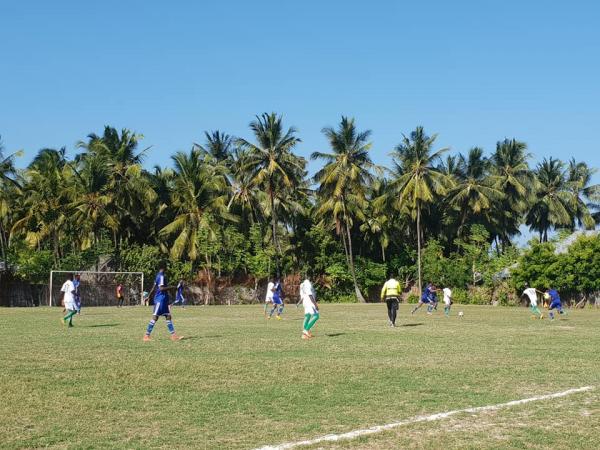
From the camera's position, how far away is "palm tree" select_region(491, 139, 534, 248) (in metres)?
64.4

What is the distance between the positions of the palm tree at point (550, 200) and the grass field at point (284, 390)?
53.0m

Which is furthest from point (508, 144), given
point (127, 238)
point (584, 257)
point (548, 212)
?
point (127, 238)

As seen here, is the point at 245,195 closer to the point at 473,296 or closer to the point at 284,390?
the point at 473,296

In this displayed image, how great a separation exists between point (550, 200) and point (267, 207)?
29024 mm

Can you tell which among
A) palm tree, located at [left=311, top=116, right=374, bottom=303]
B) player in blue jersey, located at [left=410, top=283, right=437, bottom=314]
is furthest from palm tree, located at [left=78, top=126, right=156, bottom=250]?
player in blue jersey, located at [left=410, top=283, right=437, bottom=314]

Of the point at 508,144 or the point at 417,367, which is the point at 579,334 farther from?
the point at 508,144

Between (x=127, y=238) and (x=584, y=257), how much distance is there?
115 ft

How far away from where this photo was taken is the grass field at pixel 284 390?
24.6 feet

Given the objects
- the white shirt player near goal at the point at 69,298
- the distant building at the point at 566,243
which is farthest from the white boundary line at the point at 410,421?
the distant building at the point at 566,243

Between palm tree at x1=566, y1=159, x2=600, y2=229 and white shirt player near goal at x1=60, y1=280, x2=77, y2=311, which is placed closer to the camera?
white shirt player near goal at x1=60, y1=280, x2=77, y2=311

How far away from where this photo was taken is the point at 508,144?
65.6 metres

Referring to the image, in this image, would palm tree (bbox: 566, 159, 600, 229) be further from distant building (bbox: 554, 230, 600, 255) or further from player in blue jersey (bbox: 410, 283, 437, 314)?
player in blue jersey (bbox: 410, 283, 437, 314)

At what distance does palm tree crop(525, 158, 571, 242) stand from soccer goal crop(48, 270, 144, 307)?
38.6 meters

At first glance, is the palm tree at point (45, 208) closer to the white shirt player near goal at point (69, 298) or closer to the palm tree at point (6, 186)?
the palm tree at point (6, 186)
